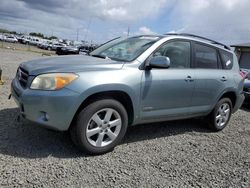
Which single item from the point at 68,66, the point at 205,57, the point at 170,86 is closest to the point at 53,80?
the point at 68,66

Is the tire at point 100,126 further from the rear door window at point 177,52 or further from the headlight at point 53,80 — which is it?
the rear door window at point 177,52

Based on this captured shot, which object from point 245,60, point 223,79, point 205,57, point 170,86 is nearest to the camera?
point 170,86

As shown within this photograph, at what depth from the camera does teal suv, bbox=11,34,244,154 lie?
3.34 meters

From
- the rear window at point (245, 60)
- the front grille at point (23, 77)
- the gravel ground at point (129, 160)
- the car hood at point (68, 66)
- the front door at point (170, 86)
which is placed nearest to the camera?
the gravel ground at point (129, 160)

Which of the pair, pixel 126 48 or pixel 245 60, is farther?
pixel 245 60

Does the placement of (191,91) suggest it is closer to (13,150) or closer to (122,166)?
(122,166)

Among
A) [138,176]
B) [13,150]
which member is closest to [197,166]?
[138,176]

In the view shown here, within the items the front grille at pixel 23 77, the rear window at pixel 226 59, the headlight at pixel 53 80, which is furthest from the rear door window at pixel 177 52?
the front grille at pixel 23 77

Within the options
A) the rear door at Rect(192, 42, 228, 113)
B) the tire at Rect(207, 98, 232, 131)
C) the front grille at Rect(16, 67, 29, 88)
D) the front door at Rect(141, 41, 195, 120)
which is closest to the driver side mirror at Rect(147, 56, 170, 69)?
the front door at Rect(141, 41, 195, 120)

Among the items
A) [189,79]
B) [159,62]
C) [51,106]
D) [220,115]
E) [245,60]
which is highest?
[245,60]

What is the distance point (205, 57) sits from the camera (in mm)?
4996

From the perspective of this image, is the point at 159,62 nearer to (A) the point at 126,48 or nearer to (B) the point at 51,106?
(A) the point at 126,48

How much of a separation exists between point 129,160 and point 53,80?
150 centimetres

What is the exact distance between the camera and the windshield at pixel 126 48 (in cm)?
412
